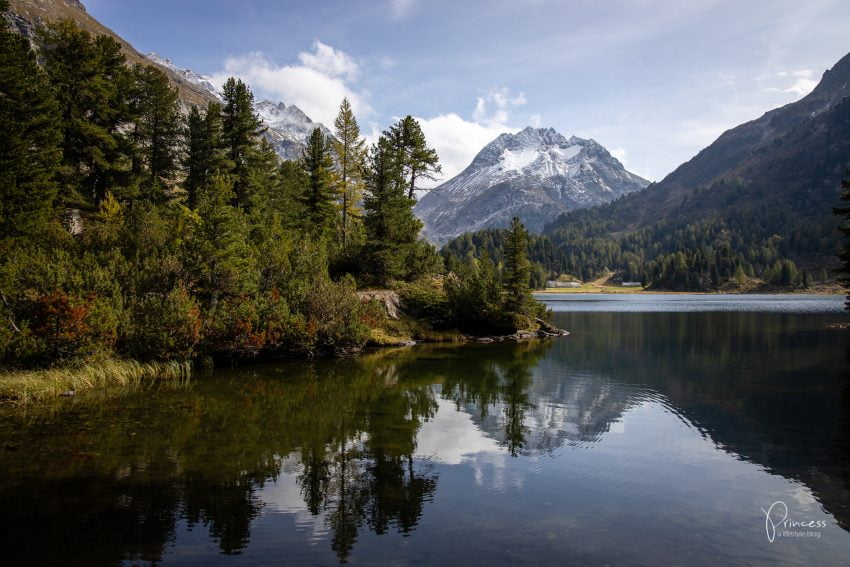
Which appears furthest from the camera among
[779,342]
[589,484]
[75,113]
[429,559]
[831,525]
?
[779,342]

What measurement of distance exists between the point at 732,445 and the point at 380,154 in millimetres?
46054

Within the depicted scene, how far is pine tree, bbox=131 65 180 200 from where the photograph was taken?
2186 inches

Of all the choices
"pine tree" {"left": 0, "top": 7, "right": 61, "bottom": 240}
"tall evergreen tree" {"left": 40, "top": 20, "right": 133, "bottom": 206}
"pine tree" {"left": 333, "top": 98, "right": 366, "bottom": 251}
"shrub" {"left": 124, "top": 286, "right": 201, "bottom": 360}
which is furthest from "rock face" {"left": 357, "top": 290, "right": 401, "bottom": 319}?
"tall evergreen tree" {"left": 40, "top": 20, "right": 133, "bottom": 206}

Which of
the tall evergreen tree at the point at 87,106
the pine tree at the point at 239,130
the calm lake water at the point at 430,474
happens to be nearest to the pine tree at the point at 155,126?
the tall evergreen tree at the point at 87,106

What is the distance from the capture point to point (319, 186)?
6288 centimetres

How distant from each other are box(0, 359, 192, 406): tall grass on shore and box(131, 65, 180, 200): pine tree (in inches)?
1262

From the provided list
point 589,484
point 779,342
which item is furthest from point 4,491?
point 779,342

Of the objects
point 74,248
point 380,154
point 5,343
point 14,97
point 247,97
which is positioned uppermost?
point 247,97

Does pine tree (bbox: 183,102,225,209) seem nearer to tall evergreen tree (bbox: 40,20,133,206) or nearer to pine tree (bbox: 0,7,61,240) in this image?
tall evergreen tree (bbox: 40,20,133,206)

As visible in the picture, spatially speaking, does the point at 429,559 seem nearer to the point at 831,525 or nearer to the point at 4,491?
the point at 831,525

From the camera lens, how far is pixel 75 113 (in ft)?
153

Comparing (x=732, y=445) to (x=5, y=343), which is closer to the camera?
(x=732, y=445)

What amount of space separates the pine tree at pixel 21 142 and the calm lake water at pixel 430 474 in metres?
12.4

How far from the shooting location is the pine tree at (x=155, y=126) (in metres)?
55.5
